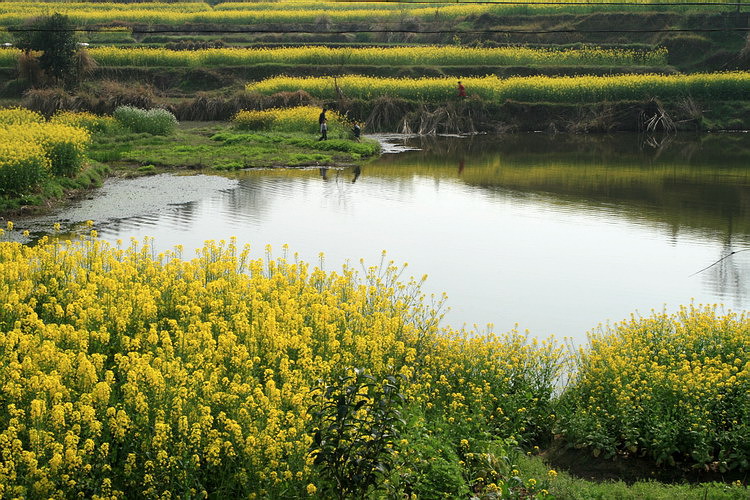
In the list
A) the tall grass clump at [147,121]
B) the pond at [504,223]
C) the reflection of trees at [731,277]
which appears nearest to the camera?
the pond at [504,223]

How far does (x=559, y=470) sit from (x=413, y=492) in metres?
2.39

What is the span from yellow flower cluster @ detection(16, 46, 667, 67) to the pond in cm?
1702

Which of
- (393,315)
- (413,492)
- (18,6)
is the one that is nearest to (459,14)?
(18,6)

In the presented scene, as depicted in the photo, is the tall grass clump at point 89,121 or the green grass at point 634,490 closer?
the green grass at point 634,490

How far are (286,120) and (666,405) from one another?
1182 inches

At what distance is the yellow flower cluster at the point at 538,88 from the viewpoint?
43156 millimetres

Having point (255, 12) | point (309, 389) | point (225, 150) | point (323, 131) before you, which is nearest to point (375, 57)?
point (323, 131)

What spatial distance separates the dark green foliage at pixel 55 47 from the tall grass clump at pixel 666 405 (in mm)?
38798

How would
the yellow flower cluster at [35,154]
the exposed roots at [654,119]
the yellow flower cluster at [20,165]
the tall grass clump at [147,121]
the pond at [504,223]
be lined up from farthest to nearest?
the exposed roots at [654,119] → the tall grass clump at [147,121] → the yellow flower cluster at [35,154] → the yellow flower cluster at [20,165] → the pond at [504,223]

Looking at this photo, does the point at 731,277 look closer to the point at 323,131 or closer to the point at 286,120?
the point at 323,131

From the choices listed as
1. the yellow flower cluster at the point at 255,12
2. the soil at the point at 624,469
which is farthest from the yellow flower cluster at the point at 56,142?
the yellow flower cluster at the point at 255,12

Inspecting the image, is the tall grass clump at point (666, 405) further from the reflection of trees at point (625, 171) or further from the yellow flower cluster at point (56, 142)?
the yellow flower cluster at point (56, 142)

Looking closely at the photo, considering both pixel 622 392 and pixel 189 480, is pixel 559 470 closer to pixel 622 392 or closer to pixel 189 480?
pixel 622 392

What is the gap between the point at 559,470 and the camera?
9109 mm
